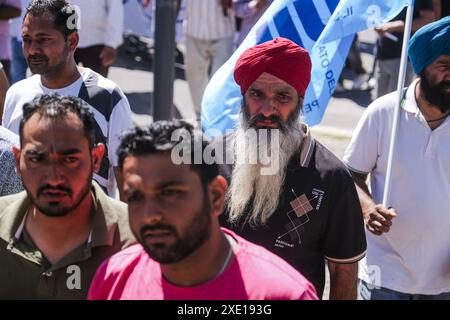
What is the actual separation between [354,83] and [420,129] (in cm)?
794

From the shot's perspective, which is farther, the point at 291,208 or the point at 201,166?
the point at 291,208

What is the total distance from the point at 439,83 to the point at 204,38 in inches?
217

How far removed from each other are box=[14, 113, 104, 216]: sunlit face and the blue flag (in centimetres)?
158

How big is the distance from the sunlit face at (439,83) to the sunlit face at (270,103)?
692 mm

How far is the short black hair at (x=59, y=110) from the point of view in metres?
3.34

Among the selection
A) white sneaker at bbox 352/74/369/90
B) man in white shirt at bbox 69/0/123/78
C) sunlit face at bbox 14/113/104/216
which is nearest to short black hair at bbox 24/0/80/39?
sunlit face at bbox 14/113/104/216

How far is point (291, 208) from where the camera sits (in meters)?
3.85

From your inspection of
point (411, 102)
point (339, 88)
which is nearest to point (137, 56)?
point (339, 88)

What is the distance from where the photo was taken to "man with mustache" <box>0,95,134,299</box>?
3.24 m

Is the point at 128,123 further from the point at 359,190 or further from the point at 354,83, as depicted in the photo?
the point at 354,83

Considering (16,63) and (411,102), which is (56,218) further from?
(16,63)

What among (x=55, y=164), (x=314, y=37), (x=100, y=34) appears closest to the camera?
(x=55, y=164)

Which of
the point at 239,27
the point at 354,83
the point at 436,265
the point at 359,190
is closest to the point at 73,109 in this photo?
the point at 359,190

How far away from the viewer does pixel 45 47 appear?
4840 millimetres
